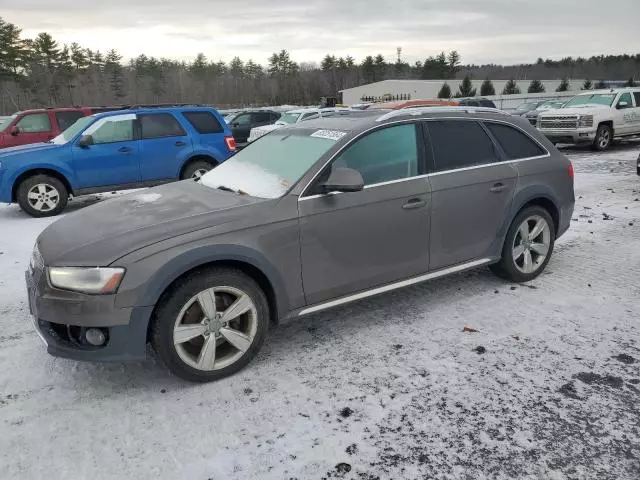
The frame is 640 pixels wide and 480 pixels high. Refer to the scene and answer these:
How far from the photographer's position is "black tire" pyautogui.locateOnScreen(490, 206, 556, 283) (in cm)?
480

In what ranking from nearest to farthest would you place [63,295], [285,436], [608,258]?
[285,436] < [63,295] < [608,258]

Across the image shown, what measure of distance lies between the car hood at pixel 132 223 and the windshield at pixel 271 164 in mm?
177

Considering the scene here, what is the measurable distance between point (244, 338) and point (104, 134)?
7.09 meters

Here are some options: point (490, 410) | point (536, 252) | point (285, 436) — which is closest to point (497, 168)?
point (536, 252)

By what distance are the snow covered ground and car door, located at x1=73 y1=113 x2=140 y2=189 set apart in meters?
4.79

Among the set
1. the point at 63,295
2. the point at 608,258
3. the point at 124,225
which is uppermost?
the point at 124,225

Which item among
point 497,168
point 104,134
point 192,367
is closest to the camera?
point 192,367

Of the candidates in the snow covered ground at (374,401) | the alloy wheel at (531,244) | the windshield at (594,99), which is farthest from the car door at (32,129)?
the windshield at (594,99)

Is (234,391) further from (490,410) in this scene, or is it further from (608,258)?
(608,258)

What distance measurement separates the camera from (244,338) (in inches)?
136

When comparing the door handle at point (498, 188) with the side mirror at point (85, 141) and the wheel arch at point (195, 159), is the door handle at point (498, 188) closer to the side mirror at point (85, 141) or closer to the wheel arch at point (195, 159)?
the wheel arch at point (195, 159)

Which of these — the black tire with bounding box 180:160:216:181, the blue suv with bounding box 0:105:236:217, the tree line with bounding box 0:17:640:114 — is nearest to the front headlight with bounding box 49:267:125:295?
the blue suv with bounding box 0:105:236:217

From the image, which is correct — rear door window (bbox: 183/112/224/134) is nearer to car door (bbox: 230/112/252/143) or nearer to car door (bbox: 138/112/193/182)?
car door (bbox: 138/112/193/182)

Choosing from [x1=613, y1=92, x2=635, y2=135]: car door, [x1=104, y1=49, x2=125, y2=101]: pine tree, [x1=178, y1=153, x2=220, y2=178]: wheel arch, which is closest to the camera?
[x1=178, y1=153, x2=220, y2=178]: wheel arch
